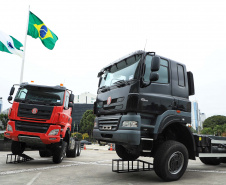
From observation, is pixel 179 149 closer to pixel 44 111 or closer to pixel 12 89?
pixel 44 111

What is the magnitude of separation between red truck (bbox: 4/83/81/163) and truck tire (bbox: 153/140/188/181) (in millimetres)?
4011

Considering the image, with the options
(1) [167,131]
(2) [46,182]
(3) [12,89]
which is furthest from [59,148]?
(1) [167,131]

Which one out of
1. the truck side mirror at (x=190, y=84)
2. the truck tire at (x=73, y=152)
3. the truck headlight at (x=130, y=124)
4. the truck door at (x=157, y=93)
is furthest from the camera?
the truck tire at (x=73, y=152)

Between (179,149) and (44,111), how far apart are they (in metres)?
4.76

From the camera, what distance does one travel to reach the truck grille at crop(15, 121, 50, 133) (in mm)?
7793

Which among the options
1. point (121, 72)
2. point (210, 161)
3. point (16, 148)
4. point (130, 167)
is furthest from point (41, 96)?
point (210, 161)

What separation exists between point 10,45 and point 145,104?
1133 cm

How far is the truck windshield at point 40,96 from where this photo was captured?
26.8 feet

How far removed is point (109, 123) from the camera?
557 cm

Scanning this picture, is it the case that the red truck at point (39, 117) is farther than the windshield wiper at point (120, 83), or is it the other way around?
the red truck at point (39, 117)

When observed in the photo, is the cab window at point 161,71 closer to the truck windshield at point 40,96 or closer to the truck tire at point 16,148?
the truck windshield at point 40,96

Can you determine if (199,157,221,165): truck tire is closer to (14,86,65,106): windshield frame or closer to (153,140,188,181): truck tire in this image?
(153,140,188,181): truck tire

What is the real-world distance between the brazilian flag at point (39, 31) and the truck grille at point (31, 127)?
26.8 feet

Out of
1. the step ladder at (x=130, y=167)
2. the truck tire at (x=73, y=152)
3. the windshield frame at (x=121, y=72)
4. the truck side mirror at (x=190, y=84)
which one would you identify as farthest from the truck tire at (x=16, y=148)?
the truck side mirror at (x=190, y=84)
